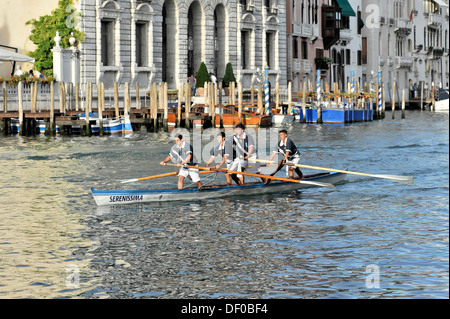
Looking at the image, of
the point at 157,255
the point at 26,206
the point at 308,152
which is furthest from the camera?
the point at 308,152

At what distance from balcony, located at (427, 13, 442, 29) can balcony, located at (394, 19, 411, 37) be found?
20.0ft

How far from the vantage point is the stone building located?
4903 centimetres

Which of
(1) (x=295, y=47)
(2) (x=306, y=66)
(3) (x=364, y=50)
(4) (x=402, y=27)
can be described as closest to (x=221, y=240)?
(1) (x=295, y=47)

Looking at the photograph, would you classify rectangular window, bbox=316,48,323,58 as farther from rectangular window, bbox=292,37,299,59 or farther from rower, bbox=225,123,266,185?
rower, bbox=225,123,266,185

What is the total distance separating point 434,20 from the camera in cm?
10162

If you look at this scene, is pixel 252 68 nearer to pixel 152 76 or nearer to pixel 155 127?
pixel 152 76

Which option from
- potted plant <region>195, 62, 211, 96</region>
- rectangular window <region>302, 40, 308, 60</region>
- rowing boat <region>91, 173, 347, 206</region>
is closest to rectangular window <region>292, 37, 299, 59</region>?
rectangular window <region>302, 40, 308, 60</region>

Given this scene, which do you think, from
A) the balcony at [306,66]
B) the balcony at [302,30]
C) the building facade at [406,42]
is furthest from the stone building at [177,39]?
the building facade at [406,42]

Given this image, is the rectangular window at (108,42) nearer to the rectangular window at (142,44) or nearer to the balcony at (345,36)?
the rectangular window at (142,44)

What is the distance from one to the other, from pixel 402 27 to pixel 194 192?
245ft

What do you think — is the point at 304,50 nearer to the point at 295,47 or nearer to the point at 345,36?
the point at 295,47

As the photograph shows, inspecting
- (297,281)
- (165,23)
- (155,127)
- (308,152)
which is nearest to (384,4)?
(165,23)
